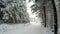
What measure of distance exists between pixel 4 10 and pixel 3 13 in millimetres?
603

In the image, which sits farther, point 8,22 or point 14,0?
point 14,0

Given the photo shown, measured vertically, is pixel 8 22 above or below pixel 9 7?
below

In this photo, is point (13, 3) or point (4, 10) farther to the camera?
point (13, 3)

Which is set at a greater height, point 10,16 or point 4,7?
point 4,7

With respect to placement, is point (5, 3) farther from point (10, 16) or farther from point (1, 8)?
point (10, 16)

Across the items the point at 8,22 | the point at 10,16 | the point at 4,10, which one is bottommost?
the point at 8,22

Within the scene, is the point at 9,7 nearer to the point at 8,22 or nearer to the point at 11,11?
the point at 11,11

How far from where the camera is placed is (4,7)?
49.6 ft

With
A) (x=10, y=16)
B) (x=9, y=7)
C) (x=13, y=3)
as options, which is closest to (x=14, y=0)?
(x=13, y=3)

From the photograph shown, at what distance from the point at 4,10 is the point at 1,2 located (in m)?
1.69

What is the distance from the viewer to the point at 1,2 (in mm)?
15180

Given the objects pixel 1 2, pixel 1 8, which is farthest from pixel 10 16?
pixel 1 2

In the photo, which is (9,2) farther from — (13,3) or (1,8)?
(1,8)

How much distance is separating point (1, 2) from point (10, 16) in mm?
2883
